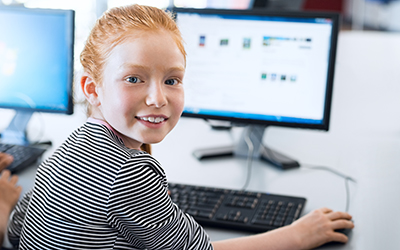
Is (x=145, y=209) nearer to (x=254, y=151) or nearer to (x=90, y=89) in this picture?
(x=90, y=89)

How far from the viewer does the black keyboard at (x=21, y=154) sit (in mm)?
1155

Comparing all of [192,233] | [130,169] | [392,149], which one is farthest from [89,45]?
[392,149]

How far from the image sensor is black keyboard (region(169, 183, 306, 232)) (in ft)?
2.91

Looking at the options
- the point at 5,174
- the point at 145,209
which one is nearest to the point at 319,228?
the point at 145,209

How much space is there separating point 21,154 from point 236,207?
66 cm

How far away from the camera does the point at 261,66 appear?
121 centimetres

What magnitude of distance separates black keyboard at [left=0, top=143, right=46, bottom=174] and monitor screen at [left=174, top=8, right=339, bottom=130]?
459mm

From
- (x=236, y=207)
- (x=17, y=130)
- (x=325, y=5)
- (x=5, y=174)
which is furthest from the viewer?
(x=325, y=5)

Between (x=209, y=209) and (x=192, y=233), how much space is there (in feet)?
0.77

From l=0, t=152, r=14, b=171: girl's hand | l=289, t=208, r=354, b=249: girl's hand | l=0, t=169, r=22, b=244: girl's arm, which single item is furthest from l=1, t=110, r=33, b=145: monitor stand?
l=289, t=208, r=354, b=249: girl's hand

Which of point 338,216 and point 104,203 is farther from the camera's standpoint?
point 338,216

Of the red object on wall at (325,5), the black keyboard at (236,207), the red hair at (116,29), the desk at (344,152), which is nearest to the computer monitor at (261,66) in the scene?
the desk at (344,152)

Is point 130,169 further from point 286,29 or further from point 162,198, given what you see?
point 286,29

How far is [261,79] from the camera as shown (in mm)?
1213
